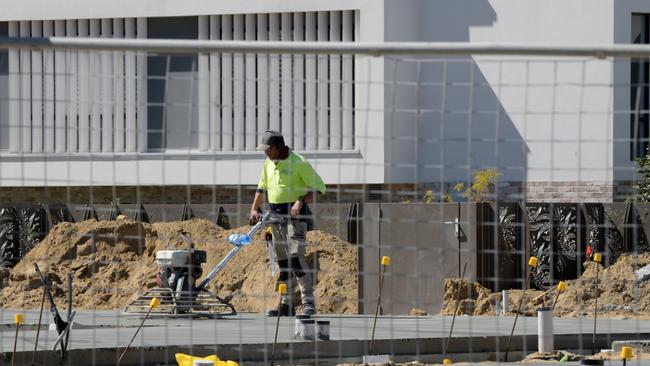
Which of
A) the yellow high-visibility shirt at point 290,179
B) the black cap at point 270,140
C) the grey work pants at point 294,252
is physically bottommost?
the grey work pants at point 294,252

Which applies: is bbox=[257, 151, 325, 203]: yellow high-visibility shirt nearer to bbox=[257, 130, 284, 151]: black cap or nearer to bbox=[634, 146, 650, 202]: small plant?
bbox=[257, 130, 284, 151]: black cap

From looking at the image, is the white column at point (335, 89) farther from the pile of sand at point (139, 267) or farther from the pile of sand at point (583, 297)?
the pile of sand at point (583, 297)

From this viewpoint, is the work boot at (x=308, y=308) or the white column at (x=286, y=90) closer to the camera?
the work boot at (x=308, y=308)

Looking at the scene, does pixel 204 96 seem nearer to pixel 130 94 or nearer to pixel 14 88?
pixel 14 88

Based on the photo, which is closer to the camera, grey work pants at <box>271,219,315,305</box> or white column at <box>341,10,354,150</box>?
grey work pants at <box>271,219,315,305</box>

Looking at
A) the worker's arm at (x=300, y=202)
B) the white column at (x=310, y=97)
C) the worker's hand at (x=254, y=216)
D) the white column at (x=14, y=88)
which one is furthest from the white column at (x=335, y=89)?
the white column at (x=14, y=88)

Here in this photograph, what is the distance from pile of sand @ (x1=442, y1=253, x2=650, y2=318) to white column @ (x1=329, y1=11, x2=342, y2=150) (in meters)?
2.26

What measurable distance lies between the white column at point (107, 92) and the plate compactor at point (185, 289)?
5.12 ft

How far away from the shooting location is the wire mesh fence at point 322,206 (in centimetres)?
1170

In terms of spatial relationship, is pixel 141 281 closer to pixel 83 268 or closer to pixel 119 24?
pixel 83 268

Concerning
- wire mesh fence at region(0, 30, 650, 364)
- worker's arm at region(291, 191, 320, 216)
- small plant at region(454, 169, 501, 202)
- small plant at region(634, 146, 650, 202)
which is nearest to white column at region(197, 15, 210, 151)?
wire mesh fence at region(0, 30, 650, 364)

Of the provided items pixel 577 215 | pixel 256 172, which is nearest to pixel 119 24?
pixel 256 172

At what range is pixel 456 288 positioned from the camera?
18641 millimetres

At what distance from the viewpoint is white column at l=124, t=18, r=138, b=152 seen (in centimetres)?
1142
